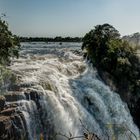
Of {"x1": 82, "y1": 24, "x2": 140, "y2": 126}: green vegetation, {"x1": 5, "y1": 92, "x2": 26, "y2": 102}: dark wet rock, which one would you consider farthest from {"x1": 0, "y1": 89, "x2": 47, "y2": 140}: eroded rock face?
{"x1": 82, "y1": 24, "x2": 140, "y2": 126}: green vegetation

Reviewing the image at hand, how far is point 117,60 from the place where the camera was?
1163 inches

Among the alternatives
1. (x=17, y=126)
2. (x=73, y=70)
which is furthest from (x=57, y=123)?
(x=73, y=70)

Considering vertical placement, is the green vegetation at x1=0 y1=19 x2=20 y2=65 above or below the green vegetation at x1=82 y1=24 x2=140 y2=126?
above

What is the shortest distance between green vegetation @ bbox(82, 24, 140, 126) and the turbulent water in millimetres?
1462

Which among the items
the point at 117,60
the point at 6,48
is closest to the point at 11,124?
the point at 6,48

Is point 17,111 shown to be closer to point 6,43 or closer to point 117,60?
point 6,43

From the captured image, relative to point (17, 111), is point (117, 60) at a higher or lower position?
higher

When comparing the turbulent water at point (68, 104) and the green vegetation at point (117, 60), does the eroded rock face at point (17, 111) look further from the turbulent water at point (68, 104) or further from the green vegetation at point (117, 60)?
the green vegetation at point (117, 60)

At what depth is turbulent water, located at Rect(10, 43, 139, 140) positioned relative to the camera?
59.7 feet

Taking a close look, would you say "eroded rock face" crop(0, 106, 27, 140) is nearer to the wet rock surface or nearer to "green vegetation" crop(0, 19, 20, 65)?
the wet rock surface

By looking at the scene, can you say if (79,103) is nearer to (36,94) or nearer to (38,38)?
(36,94)

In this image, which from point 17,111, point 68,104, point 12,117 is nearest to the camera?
point 12,117

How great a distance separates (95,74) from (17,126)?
14548 millimetres

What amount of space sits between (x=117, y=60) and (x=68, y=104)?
9919 millimetres
